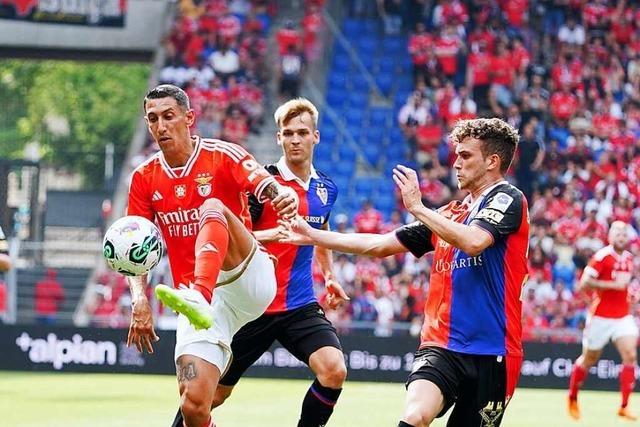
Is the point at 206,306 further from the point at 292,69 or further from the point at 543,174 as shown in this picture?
the point at 292,69

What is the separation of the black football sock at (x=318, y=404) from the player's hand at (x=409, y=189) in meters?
2.25

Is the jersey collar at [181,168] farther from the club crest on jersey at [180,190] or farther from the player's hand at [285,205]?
the player's hand at [285,205]

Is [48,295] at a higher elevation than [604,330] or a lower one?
lower

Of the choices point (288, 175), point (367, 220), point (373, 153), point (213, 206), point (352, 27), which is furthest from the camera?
point (352, 27)

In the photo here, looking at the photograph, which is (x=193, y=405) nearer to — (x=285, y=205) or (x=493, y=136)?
(x=285, y=205)

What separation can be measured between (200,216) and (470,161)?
66.3 inches

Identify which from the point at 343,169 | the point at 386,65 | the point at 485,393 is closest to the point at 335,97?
the point at 386,65

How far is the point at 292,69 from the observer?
2506 centimetres

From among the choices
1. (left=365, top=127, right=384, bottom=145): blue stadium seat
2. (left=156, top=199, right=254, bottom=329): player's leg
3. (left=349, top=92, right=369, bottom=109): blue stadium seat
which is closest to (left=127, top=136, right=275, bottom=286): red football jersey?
(left=156, top=199, right=254, bottom=329): player's leg

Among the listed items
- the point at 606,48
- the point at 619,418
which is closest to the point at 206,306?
the point at 619,418

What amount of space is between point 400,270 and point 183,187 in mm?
13482

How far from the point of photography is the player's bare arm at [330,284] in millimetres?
9023

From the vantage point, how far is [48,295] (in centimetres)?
2252

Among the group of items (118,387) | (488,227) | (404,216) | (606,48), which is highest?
(606,48)
